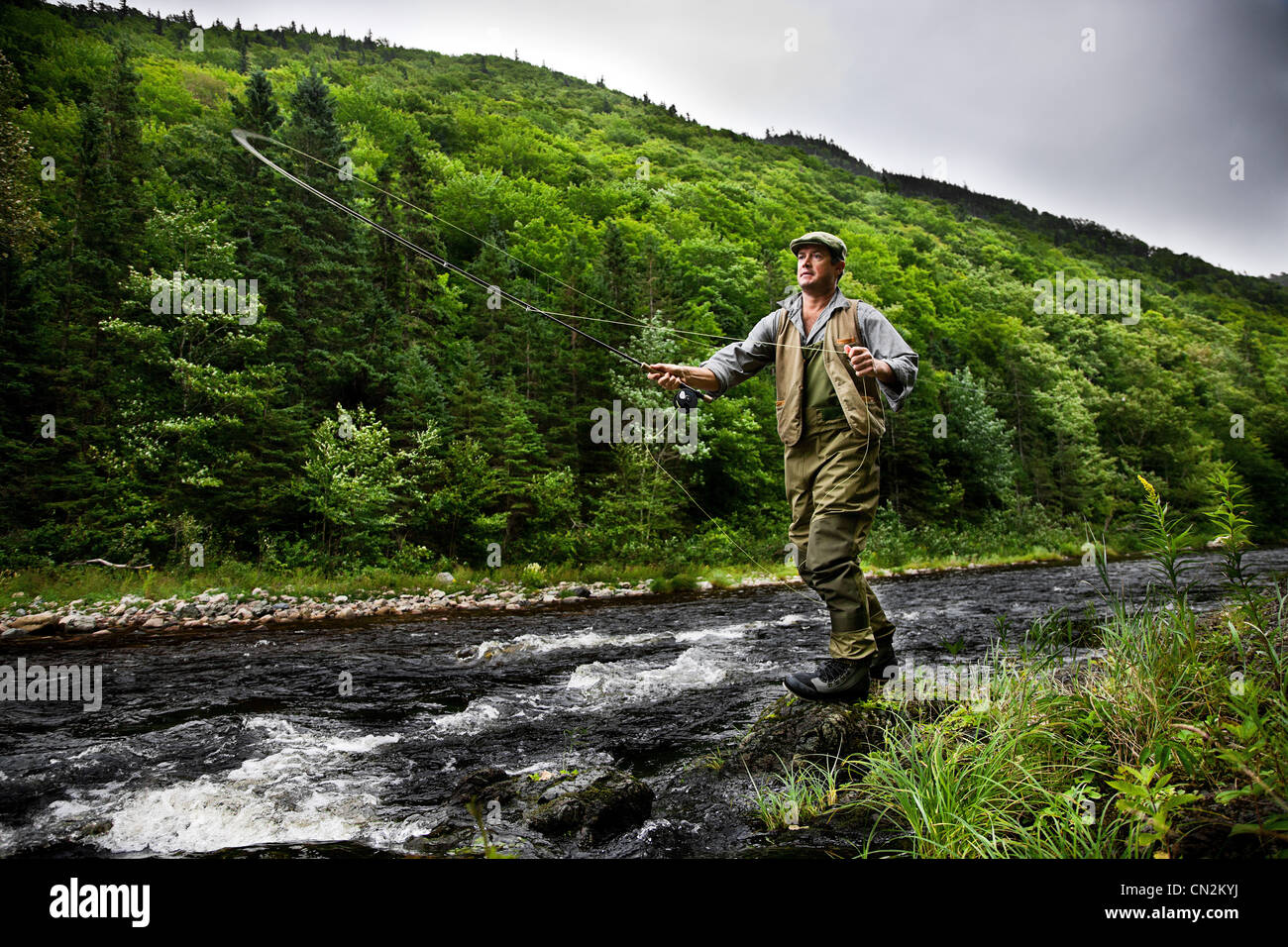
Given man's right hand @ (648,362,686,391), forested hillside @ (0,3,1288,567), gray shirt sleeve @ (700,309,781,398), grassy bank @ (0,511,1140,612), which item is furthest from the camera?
forested hillside @ (0,3,1288,567)

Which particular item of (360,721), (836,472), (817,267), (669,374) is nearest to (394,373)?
(360,721)

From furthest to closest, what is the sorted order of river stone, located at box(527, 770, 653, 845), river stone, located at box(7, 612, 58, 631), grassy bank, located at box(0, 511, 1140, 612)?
grassy bank, located at box(0, 511, 1140, 612) < river stone, located at box(7, 612, 58, 631) < river stone, located at box(527, 770, 653, 845)

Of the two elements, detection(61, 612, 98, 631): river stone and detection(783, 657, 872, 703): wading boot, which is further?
detection(61, 612, 98, 631): river stone

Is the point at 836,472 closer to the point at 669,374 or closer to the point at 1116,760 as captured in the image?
the point at 669,374

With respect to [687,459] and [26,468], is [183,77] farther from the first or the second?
[687,459]

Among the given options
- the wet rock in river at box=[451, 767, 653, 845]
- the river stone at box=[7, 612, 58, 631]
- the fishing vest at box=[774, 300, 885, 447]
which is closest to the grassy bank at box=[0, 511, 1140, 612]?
the river stone at box=[7, 612, 58, 631]

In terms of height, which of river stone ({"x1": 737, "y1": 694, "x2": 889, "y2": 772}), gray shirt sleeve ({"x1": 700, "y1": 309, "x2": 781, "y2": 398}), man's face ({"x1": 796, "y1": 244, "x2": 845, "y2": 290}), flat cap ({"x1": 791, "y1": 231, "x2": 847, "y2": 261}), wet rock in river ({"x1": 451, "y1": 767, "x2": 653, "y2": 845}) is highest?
flat cap ({"x1": 791, "y1": 231, "x2": 847, "y2": 261})

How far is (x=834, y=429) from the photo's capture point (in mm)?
3975

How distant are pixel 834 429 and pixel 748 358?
0.90 metres

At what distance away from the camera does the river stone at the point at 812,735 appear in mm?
3684

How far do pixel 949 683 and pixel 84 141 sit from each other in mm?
28202

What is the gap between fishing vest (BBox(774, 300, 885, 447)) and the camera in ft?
12.4

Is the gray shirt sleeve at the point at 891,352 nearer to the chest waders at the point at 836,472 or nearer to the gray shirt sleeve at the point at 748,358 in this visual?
the chest waders at the point at 836,472

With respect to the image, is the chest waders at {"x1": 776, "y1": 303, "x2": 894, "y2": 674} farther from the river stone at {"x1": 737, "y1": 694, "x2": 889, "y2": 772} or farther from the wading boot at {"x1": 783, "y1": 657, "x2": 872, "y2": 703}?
the river stone at {"x1": 737, "y1": 694, "x2": 889, "y2": 772}
